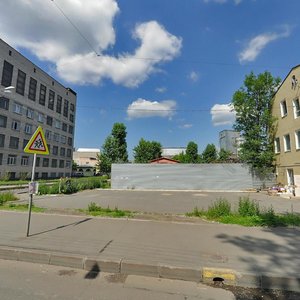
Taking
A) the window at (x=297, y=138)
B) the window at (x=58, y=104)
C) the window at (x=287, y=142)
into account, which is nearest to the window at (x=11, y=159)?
the window at (x=58, y=104)

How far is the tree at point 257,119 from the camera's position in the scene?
25.9 meters

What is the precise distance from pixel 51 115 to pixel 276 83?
43.7 metres

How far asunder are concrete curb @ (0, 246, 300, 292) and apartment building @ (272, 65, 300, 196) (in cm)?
1717

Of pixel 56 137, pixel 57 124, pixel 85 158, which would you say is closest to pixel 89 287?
pixel 56 137

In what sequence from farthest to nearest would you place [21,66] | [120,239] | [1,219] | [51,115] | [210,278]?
[51,115] < [21,66] < [1,219] < [120,239] < [210,278]

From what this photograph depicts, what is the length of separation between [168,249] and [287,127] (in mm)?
22329

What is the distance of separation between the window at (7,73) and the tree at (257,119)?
34.2 m

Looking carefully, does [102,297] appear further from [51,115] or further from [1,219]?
[51,115]

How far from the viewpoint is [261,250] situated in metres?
5.31

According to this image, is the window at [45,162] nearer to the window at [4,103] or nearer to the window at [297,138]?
the window at [4,103]

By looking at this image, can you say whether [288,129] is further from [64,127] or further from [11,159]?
[64,127]

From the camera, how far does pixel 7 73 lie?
3706 centimetres

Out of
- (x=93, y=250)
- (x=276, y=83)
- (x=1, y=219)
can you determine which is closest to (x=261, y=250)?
(x=93, y=250)

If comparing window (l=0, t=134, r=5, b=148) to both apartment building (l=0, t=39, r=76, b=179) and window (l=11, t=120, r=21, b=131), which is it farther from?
window (l=11, t=120, r=21, b=131)
